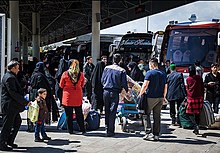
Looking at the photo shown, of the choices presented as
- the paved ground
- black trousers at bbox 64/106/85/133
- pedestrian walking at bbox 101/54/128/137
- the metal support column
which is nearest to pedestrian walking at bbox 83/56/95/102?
the paved ground

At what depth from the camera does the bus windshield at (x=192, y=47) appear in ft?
55.6

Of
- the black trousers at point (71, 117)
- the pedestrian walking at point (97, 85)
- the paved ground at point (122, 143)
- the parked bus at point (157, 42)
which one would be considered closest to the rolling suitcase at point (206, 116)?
the paved ground at point (122, 143)

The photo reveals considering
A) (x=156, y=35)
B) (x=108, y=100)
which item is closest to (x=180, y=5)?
(x=156, y=35)

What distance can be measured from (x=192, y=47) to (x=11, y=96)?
463 inches

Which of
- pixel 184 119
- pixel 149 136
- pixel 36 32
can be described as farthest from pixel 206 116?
pixel 36 32

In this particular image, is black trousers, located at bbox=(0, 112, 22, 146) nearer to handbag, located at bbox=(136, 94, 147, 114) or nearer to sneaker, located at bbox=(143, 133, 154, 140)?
handbag, located at bbox=(136, 94, 147, 114)

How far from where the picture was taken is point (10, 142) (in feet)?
25.3

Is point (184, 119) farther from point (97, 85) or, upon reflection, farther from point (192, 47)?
point (192, 47)

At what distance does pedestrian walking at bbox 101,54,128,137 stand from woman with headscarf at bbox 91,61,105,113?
2.28 metres

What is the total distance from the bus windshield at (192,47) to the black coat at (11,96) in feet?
35.8

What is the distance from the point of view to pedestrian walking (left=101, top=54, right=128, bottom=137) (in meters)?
8.88

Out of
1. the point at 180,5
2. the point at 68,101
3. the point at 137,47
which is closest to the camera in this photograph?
the point at 68,101

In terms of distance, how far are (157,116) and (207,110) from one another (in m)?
1.75

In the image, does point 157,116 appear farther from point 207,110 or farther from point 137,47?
point 137,47
